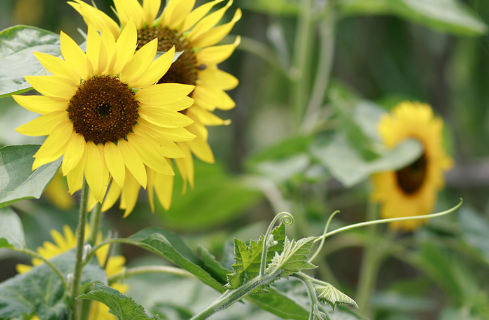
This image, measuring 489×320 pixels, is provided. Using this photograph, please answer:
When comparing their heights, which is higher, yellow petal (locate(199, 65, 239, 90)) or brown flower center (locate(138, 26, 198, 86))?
brown flower center (locate(138, 26, 198, 86))

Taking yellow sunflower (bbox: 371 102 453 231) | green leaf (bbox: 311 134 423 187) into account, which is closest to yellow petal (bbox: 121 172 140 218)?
green leaf (bbox: 311 134 423 187)

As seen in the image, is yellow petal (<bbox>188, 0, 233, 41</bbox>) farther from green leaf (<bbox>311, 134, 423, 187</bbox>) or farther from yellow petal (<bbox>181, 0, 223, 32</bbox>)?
green leaf (<bbox>311, 134, 423, 187</bbox>)

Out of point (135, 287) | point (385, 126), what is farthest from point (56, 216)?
point (385, 126)

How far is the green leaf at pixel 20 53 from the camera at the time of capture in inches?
10.2

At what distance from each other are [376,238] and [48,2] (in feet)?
2.86

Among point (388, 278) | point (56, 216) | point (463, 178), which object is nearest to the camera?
point (56, 216)

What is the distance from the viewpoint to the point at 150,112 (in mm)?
285

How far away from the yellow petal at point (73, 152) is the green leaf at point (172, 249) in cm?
7

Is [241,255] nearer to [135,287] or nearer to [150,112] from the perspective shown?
[150,112]

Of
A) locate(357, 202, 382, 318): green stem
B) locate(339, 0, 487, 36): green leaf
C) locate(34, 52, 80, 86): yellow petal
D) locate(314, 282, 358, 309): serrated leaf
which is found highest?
locate(339, 0, 487, 36): green leaf

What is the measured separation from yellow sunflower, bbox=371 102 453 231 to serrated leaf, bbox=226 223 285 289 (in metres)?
0.41

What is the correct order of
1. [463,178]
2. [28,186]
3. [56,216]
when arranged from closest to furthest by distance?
[28,186]
[56,216]
[463,178]

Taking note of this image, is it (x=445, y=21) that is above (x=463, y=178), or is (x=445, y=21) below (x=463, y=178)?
above

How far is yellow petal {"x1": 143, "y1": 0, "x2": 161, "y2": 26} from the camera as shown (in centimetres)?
31
